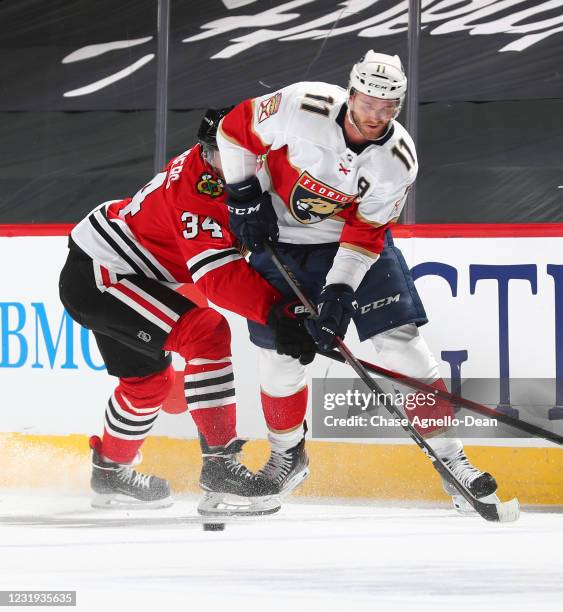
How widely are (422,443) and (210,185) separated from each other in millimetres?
870

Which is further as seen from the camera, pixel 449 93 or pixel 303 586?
pixel 449 93

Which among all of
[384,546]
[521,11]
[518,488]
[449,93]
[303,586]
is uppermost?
[521,11]

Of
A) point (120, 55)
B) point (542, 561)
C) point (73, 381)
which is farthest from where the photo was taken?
point (120, 55)

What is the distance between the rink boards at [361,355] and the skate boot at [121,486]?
0.33m

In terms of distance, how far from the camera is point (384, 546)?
270cm

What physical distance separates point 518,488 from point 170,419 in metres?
1.10

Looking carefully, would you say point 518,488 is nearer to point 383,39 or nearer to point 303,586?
point 303,586

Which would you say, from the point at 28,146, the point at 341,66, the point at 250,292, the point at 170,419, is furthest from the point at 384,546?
the point at 28,146

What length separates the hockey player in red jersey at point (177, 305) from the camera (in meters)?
2.88

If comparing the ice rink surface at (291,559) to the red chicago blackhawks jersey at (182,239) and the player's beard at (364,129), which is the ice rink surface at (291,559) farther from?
the player's beard at (364,129)

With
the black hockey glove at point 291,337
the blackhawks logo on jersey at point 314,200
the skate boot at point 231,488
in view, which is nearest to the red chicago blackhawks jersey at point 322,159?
the blackhawks logo on jersey at point 314,200

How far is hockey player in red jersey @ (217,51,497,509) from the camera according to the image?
2787 millimetres

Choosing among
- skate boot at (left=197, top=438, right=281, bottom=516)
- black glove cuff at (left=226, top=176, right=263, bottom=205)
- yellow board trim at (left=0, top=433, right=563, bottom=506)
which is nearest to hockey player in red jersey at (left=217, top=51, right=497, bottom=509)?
black glove cuff at (left=226, top=176, right=263, bottom=205)

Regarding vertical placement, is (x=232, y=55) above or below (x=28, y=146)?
above
